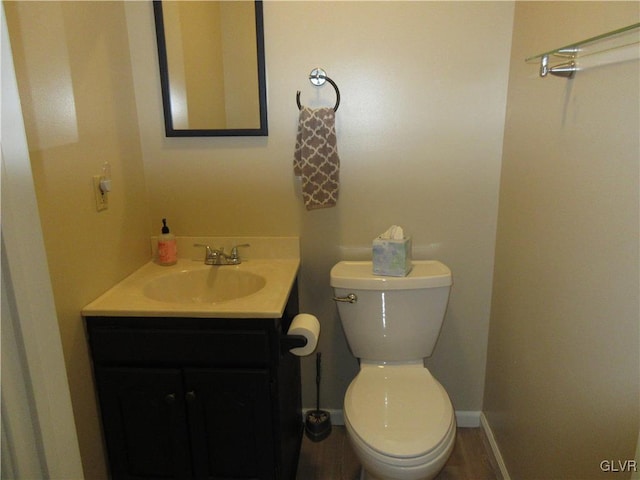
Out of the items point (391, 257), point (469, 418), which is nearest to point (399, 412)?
point (391, 257)

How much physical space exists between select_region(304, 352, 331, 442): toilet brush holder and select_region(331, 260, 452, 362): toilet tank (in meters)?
0.35

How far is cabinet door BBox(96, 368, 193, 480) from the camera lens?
1.35 meters

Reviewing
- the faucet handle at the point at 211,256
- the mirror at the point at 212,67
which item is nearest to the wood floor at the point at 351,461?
the faucet handle at the point at 211,256

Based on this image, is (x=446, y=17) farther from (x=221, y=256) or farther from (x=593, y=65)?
(x=221, y=256)

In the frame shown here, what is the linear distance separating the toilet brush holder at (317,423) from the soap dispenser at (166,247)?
788mm

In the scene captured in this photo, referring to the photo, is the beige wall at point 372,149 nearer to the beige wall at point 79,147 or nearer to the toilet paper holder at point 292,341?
the beige wall at point 79,147

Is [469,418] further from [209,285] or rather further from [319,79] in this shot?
[319,79]

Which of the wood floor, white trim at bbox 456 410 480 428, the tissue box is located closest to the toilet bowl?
the wood floor

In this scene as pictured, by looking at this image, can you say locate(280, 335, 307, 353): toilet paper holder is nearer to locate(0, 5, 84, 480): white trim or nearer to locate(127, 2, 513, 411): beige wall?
locate(127, 2, 513, 411): beige wall

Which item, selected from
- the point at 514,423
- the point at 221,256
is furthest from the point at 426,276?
the point at 221,256

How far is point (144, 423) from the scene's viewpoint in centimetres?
139

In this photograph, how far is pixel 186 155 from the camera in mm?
1753

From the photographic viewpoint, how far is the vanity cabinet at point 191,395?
4.30 feet

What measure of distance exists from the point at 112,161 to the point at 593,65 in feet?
5.02
